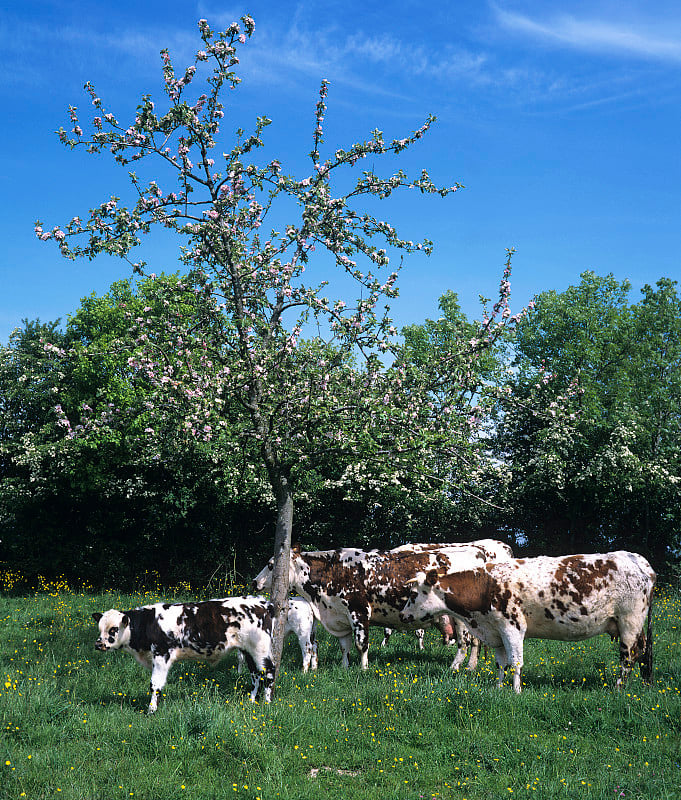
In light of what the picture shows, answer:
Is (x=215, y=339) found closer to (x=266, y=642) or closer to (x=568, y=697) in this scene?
(x=266, y=642)

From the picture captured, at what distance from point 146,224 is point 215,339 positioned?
2381 millimetres

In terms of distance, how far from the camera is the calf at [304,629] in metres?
13.7

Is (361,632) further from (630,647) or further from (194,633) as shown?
(630,647)

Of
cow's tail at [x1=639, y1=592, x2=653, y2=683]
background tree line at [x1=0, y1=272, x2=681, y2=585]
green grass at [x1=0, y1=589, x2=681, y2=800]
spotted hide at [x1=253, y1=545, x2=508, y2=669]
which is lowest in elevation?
green grass at [x1=0, y1=589, x2=681, y2=800]

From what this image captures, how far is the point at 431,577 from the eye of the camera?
13531mm

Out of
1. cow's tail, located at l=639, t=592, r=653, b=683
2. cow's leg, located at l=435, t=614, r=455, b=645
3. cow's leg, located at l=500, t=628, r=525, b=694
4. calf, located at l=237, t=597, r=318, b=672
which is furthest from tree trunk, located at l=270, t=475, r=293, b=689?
cow's tail, located at l=639, t=592, r=653, b=683

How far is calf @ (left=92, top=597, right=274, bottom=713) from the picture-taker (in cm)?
1158

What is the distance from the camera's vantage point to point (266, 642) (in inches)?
459

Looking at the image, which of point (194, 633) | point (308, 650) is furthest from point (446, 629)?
point (194, 633)

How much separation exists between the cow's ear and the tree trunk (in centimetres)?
304

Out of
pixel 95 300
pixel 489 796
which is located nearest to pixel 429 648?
pixel 489 796

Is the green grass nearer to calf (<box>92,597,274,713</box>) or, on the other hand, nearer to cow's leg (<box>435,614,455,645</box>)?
calf (<box>92,597,274,713</box>)

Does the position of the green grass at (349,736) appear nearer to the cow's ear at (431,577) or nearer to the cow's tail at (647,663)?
the cow's tail at (647,663)

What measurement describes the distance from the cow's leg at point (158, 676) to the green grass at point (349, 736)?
1.00 ft
